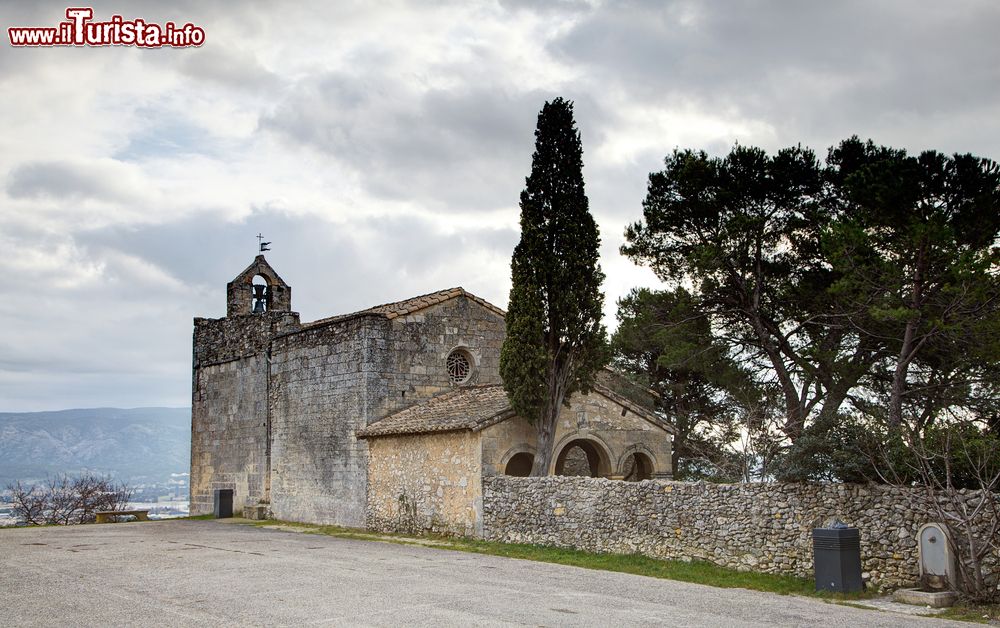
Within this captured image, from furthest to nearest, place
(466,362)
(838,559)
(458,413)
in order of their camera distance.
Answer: (466,362) → (458,413) → (838,559)

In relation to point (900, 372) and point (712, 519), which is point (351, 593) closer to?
point (712, 519)

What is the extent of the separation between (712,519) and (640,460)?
8.07 meters

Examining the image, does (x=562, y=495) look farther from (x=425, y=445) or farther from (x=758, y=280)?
(x=758, y=280)

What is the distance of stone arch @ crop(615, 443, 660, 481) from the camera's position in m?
22.1

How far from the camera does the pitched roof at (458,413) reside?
19.7m

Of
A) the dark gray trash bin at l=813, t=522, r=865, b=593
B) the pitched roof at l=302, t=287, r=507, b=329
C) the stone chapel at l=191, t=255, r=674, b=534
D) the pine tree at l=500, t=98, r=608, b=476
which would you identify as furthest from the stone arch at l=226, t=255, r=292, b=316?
the dark gray trash bin at l=813, t=522, r=865, b=593

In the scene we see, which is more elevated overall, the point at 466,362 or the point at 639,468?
the point at 466,362

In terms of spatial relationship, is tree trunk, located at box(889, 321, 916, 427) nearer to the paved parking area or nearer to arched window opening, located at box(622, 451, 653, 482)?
arched window opening, located at box(622, 451, 653, 482)

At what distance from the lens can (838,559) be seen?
12.1m

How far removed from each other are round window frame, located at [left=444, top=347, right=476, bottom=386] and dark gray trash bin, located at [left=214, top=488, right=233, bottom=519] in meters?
8.57

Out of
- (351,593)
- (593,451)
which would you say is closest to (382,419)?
(593,451)

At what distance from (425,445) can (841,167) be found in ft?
41.3

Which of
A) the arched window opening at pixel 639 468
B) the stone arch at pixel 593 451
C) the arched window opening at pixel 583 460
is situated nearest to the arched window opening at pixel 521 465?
the arched window opening at pixel 583 460

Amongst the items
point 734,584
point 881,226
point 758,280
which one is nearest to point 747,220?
point 758,280
